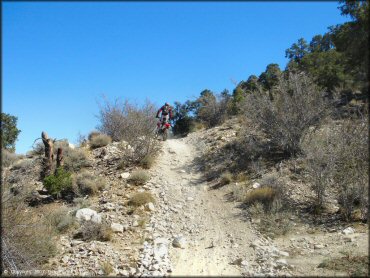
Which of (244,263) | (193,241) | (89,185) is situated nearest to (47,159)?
(89,185)

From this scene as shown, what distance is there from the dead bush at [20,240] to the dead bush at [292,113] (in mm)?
8989

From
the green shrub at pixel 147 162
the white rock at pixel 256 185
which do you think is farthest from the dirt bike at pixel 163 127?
the white rock at pixel 256 185

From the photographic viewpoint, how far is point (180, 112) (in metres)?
28.5

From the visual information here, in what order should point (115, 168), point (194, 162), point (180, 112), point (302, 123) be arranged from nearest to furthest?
point (302, 123) → point (115, 168) → point (194, 162) → point (180, 112)

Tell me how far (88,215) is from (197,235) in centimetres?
331

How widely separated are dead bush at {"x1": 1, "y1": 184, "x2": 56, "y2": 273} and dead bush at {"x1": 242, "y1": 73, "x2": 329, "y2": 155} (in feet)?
29.5

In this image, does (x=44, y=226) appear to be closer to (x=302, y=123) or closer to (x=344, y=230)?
(x=344, y=230)

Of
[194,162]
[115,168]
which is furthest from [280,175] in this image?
[115,168]

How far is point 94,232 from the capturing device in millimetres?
8828

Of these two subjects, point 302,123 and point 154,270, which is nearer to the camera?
point 154,270

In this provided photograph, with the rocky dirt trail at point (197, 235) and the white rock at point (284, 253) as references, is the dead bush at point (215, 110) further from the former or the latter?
the white rock at point (284, 253)

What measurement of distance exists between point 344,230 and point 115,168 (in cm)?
897

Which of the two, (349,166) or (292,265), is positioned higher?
(349,166)

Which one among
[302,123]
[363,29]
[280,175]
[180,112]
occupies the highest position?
[180,112]
